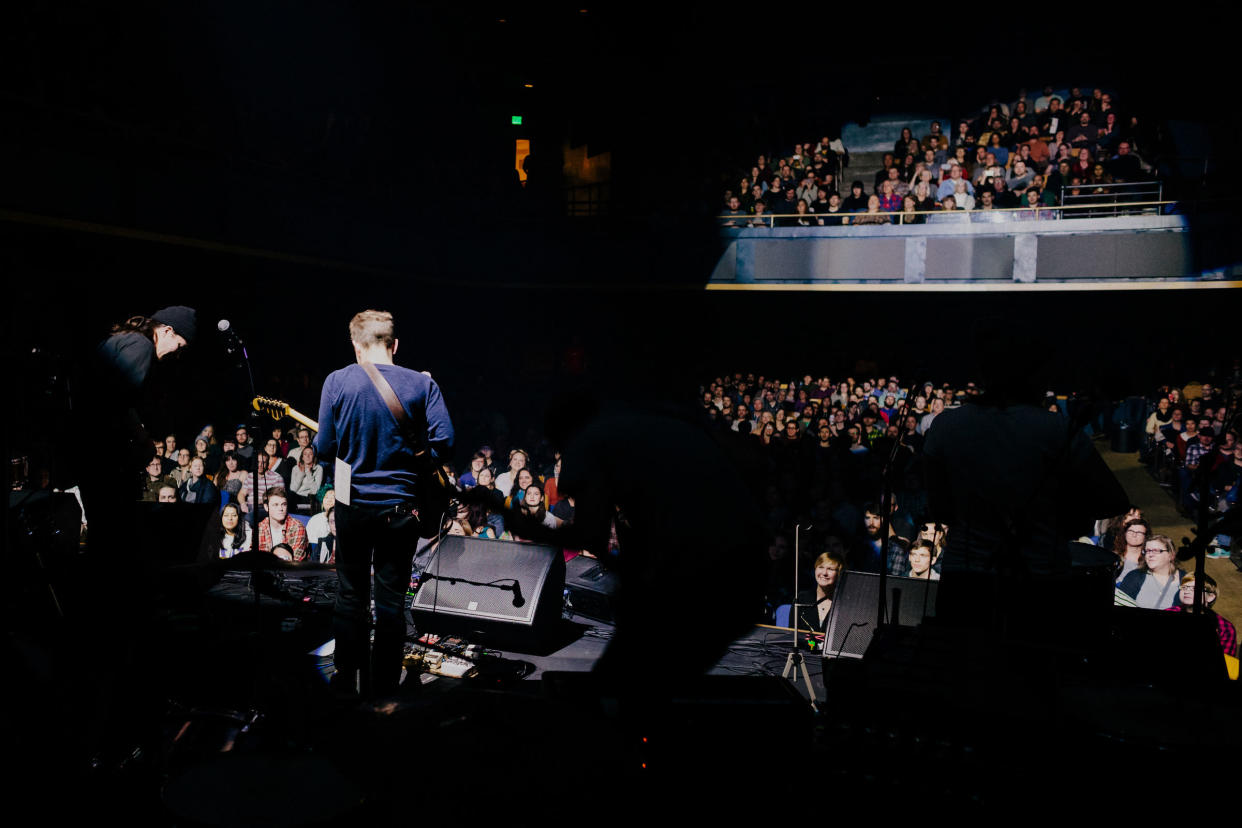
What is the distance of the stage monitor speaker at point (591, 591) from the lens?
486cm

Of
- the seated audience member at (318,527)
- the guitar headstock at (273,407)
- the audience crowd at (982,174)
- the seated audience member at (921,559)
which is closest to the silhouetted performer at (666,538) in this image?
the guitar headstock at (273,407)

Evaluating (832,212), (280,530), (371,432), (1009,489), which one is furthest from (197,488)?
(832,212)

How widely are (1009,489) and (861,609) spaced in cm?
198

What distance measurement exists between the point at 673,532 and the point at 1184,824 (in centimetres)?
107

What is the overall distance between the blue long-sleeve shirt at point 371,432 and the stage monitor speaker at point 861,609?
204 centimetres

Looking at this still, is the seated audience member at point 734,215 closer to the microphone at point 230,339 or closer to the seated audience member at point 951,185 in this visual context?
the seated audience member at point 951,185

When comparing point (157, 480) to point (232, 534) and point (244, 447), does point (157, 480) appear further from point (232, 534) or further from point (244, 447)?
point (232, 534)

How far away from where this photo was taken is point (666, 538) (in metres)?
2.04

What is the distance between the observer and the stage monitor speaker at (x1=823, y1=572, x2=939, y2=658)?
4.11 meters

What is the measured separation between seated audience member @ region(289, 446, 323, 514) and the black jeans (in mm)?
4700

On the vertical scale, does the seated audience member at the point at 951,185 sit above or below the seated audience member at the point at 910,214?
above

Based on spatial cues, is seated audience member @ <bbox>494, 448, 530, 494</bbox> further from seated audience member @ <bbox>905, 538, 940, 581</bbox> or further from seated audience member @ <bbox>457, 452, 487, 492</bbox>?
seated audience member @ <bbox>905, 538, 940, 581</bbox>

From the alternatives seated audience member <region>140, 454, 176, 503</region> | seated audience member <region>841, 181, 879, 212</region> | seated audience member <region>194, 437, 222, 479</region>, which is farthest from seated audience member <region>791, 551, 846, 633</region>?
seated audience member <region>841, 181, 879, 212</region>

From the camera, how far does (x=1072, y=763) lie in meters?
1.69
